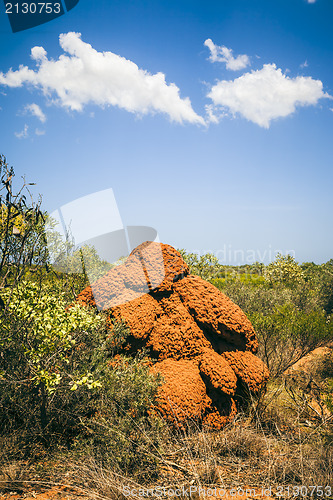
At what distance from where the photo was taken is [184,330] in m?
5.03

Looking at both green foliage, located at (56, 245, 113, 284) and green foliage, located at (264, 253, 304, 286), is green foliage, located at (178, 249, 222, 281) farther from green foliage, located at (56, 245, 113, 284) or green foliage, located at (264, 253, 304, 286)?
green foliage, located at (264, 253, 304, 286)

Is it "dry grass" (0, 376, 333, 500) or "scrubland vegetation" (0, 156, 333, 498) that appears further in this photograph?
"scrubland vegetation" (0, 156, 333, 498)

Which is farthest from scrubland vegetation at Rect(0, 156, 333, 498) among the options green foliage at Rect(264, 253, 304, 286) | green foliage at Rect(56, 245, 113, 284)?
green foliage at Rect(264, 253, 304, 286)

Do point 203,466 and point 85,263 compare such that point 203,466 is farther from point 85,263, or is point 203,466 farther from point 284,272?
point 284,272

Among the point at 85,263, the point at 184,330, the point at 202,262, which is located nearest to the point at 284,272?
the point at 202,262

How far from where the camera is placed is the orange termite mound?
457 centimetres

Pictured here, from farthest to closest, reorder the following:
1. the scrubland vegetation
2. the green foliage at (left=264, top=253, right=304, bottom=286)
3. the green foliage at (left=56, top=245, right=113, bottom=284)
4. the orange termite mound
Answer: the green foliage at (left=264, top=253, right=304, bottom=286) < the green foliage at (left=56, top=245, right=113, bottom=284) < the orange termite mound < the scrubland vegetation

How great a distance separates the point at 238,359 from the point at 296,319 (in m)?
3.01

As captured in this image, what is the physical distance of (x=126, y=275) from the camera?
5426mm

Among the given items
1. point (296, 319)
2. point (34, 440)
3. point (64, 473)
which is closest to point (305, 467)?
point (64, 473)

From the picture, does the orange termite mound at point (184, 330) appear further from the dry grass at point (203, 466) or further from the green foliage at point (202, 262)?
the green foliage at point (202, 262)

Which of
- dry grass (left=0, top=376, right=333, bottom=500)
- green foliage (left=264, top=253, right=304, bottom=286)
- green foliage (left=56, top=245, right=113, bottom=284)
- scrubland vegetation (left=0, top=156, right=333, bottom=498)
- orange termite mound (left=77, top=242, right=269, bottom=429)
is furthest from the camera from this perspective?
green foliage (left=264, top=253, right=304, bottom=286)

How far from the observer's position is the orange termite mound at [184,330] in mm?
4566

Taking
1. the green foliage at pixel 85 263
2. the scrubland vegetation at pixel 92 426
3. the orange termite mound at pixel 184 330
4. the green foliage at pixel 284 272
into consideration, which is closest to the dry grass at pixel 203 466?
the scrubland vegetation at pixel 92 426
